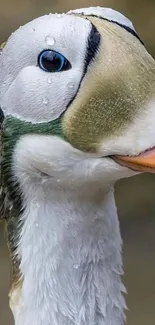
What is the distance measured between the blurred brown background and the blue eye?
1330 mm

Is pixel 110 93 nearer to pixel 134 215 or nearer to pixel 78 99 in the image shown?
pixel 78 99

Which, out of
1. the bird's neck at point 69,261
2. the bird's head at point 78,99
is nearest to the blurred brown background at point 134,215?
the bird's neck at point 69,261

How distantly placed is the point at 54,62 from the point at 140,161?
0.50 ft

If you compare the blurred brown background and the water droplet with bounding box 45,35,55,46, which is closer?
the water droplet with bounding box 45,35,55,46

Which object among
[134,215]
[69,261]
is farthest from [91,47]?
[134,215]

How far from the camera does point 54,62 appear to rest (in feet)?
3.34

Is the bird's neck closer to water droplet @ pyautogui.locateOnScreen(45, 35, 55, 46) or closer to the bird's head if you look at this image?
the bird's head

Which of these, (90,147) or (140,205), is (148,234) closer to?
(140,205)

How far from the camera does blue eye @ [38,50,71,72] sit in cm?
102

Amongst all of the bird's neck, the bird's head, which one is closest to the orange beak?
the bird's head

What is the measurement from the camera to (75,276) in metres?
1.11

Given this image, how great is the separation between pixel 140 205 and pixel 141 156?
1.77m

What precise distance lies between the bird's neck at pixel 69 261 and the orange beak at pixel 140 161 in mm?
102

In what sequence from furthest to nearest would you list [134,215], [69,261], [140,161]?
[134,215] < [69,261] < [140,161]
